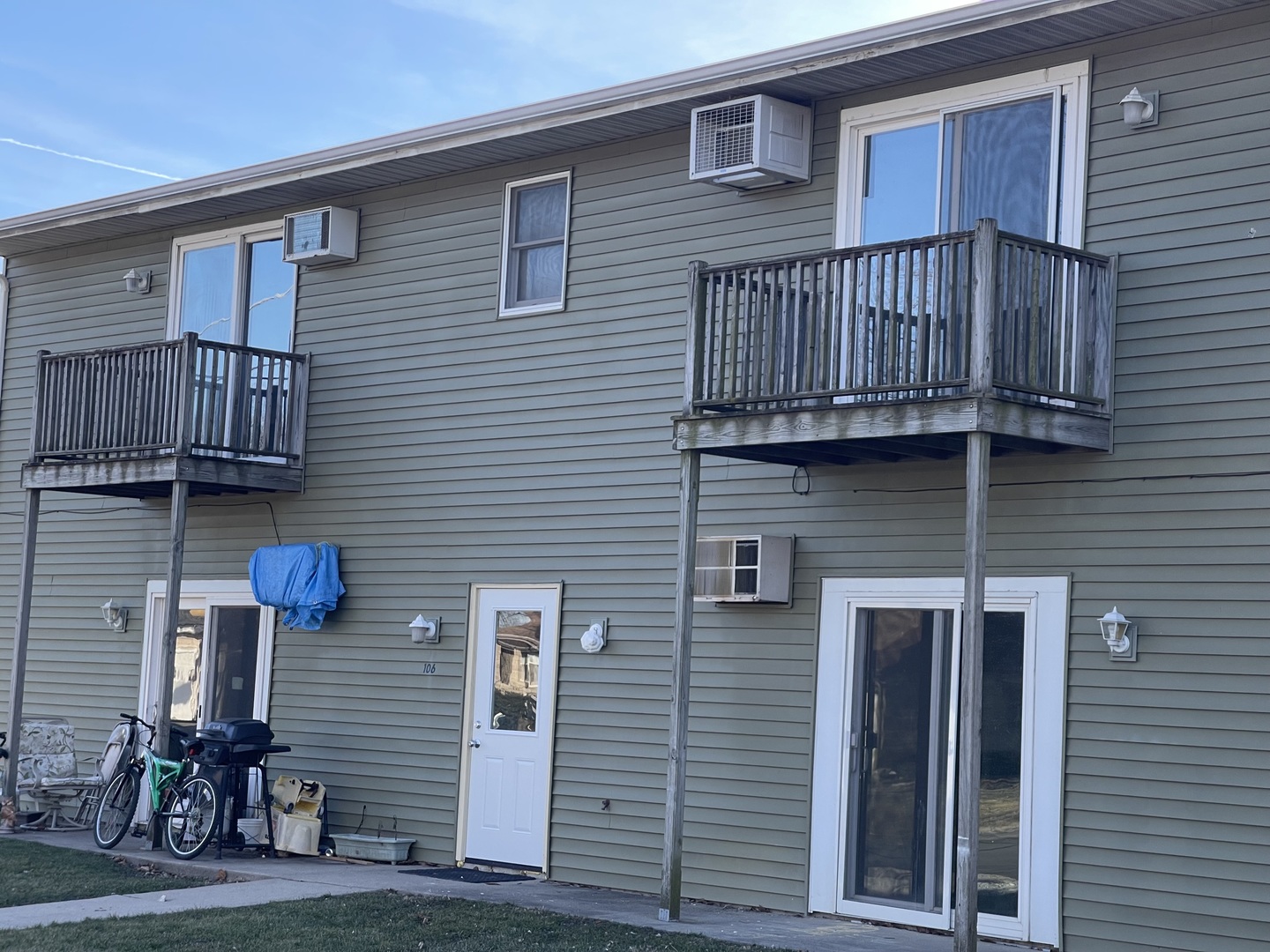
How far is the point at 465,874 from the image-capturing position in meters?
12.2

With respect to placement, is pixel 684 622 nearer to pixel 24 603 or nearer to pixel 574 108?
pixel 574 108

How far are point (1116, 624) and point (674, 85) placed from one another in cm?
487

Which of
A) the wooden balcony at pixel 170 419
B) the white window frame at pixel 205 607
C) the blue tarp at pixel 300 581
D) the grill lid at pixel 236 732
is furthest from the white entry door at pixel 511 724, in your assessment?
the wooden balcony at pixel 170 419

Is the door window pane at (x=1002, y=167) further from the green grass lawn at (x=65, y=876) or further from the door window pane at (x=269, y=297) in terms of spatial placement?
the green grass lawn at (x=65, y=876)

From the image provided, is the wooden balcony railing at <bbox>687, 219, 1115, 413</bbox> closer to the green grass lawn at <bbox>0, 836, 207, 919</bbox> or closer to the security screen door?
the green grass lawn at <bbox>0, 836, 207, 919</bbox>

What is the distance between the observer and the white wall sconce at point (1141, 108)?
31.2 ft

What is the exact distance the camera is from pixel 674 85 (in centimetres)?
1130

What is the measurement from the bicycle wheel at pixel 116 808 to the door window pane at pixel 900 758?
6.26 metres

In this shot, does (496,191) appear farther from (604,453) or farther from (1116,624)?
(1116,624)

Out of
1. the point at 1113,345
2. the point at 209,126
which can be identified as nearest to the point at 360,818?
the point at 1113,345

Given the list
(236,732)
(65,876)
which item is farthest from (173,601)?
(65,876)

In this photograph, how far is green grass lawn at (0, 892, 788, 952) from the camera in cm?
888

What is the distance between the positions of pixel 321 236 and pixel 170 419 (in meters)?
2.08

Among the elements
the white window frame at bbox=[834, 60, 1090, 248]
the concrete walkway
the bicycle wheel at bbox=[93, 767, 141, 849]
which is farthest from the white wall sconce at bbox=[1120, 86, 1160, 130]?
the bicycle wheel at bbox=[93, 767, 141, 849]
